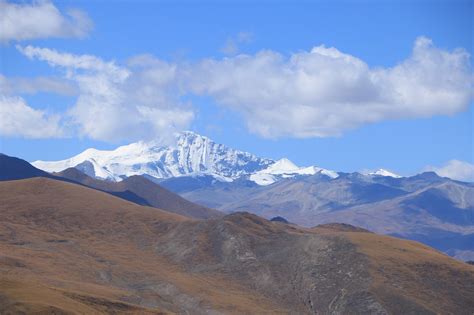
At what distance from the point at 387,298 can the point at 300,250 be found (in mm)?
31500

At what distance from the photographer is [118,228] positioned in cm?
19825

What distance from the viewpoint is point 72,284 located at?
137625mm

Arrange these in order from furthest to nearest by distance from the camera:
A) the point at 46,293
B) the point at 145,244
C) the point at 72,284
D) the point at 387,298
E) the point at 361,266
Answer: the point at 145,244 < the point at 361,266 < the point at 387,298 < the point at 72,284 < the point at 46,293

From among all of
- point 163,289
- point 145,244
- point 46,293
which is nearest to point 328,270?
point 163,289

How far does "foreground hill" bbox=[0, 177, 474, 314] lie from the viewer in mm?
148375

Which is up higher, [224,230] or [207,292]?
[224,230]

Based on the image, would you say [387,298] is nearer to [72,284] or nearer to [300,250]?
[300,250]

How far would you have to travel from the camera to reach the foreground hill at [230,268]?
148 metres

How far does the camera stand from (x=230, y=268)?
6959 inches

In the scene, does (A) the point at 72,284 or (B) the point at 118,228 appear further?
(B) the point at 118,228

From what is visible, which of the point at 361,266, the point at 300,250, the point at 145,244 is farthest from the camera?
the point at 145,244

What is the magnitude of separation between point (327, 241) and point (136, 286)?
45336mm

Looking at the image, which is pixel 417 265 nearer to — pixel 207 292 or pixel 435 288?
pixel 435 288

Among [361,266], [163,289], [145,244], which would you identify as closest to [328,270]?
[361,266]
